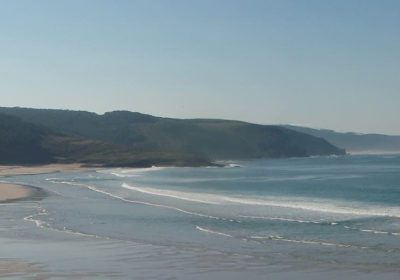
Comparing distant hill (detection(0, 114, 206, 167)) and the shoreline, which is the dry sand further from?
distant hill (detection(0, 114, 206, 167))

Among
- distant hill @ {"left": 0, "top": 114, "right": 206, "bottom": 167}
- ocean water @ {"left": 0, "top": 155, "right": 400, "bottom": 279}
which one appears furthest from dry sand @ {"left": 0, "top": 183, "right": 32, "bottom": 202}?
distant hill @ {"left": 0, "top": 114, "right": 206, "bottom": 167}

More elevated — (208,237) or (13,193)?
(13,193)

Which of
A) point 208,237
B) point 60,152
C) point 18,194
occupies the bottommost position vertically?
point 208,237

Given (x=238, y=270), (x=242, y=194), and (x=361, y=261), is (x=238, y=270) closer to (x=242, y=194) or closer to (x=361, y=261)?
(x=361, y=261)

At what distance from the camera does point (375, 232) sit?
95.0ft

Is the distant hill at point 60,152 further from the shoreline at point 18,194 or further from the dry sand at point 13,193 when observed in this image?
the shoreline at point 18,194

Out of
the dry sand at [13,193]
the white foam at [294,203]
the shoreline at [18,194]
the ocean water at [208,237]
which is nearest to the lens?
the ocean water at [208,237]

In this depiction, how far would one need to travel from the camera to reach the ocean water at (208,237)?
21.5 m

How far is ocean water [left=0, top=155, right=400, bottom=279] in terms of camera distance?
21484 millimetres

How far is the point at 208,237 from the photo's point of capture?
2877cm

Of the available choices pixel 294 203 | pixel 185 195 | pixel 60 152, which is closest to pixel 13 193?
pixel 185 195

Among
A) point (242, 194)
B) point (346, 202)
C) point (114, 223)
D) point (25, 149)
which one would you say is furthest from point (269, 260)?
point (25, 149)

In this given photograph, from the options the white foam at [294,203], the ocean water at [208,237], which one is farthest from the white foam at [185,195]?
the ocean water at [208,237]

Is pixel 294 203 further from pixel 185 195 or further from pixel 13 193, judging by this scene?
pixel 13 193
